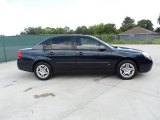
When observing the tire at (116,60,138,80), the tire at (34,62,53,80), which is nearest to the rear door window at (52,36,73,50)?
the tire at (34,62,53,80)

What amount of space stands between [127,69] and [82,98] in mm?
2205

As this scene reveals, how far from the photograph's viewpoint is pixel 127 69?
584 centimetres

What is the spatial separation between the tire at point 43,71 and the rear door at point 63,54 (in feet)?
0.71

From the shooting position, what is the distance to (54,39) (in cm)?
622

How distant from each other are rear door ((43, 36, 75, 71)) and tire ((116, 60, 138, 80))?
158cm

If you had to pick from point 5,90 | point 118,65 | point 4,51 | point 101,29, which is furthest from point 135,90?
point 101,29

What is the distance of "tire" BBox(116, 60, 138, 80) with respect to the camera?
581 cm

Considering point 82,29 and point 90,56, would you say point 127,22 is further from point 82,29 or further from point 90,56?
point 90,56

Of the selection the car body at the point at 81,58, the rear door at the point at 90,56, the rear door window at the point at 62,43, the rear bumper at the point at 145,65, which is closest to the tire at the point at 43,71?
the car body at the point at 81,58

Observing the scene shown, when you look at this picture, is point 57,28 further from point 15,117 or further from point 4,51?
point 15,117

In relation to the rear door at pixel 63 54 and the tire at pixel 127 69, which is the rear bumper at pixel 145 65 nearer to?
the tire at pixel 127 69

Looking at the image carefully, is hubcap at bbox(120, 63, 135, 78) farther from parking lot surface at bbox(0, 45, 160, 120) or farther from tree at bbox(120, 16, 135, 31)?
tree at bbox(120, 16, 135, 31)

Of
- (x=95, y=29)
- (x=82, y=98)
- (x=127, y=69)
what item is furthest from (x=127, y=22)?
(x=82, y=98)

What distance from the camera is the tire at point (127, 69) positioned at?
5809 mm
